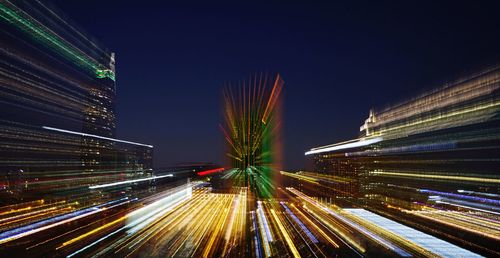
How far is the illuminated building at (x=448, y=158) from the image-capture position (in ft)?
42.4

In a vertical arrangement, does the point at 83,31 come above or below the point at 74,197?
above

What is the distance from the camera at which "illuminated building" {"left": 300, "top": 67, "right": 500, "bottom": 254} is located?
12930mm

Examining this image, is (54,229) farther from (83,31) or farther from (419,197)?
(419,197)

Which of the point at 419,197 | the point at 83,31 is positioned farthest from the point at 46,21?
the point at 419,197

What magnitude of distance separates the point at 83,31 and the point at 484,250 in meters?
14.7

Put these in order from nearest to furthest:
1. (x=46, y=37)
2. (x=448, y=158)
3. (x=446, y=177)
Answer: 1. (x=46, y=37)
2. (x=448, y=158)
3. (x=446, y=177)

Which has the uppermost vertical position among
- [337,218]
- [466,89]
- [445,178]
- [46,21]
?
[46,21]

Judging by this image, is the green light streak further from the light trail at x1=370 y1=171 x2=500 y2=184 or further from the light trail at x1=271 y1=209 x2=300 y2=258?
the light trail at x1=370 y1=171 x2=500 y2=184

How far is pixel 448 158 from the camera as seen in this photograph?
16.8 m

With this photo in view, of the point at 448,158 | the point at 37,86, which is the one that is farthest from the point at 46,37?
the point at 448,158

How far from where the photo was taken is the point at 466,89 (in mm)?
14828

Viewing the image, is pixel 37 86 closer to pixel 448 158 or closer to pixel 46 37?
pixel 46 37

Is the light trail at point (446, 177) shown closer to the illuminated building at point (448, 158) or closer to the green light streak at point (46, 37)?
the illuminated building at point (448, 158)

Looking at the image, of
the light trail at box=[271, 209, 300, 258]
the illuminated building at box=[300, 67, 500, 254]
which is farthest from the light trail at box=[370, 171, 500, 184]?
the light trail at box=[271, 209, 300, 258]
